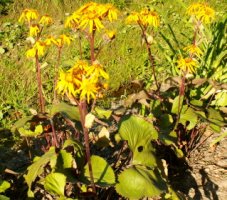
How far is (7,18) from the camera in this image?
16.9ft

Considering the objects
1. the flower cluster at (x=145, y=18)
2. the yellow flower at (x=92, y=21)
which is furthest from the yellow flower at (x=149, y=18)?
the yellow flower at (x=92, y=21)

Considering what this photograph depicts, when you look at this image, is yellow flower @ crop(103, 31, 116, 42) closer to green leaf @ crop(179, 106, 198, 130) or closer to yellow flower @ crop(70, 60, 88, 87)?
yellow flower @ crop(70, 60, 88, 87)

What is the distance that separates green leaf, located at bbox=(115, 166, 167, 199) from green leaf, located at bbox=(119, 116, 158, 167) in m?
0.12

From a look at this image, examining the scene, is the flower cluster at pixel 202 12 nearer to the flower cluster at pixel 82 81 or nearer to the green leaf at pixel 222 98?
the green leaf at pixel 222 98

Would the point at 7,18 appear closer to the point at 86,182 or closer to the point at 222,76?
the point at 222,76

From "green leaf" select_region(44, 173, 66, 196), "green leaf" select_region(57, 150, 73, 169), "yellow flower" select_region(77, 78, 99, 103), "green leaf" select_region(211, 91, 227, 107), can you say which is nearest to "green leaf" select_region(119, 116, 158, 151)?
"green leaf" select_region(57, 150, 73, 169)

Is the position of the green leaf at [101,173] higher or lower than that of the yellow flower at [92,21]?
lower

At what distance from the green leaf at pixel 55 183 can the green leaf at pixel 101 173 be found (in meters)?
0.13

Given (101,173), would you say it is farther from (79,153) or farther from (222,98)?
(222,98)

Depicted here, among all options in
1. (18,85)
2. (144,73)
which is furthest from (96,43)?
(18,85)

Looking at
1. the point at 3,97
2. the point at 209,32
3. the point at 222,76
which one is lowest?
the point at 3,97

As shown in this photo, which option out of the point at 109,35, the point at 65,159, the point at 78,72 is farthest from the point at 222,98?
the point at 78,72

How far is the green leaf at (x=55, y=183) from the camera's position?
1.92m

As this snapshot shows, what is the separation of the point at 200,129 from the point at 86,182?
1.22 meters
